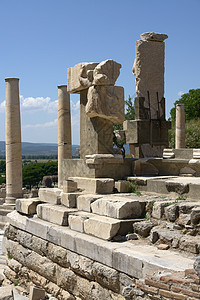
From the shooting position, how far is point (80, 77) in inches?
333

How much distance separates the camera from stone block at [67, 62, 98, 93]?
8.25 m

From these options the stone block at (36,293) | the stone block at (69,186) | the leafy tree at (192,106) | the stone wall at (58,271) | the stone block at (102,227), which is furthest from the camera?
the leafy tree at (192,106)

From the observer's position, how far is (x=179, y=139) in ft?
58.6

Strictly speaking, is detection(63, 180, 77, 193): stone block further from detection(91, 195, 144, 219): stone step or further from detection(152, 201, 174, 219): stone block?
detection(152, 201, 174, 219): stone block

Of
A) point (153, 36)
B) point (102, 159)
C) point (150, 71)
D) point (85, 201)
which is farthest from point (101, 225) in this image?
point (153, 36)

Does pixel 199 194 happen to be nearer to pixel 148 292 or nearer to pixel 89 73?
pixel 148 292

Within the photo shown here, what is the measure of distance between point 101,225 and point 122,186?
170 centimetres

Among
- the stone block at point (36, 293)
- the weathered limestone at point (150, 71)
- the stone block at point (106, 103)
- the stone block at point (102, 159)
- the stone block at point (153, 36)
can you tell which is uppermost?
the stone block at point (153, 36)

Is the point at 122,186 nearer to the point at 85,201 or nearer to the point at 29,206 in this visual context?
the point at 85,201

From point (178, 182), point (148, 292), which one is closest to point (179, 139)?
point (178, 182)

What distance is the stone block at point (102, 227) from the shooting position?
5801 millimetres

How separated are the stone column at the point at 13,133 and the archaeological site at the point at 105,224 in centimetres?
759

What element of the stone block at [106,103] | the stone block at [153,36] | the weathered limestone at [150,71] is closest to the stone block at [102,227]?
the stone block at [106,103]

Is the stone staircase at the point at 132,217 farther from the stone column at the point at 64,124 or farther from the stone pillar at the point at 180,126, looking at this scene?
the stone pillar at the point at 180,126
